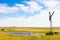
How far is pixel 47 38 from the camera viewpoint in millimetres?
40625

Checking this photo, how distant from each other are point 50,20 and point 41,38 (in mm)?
13261

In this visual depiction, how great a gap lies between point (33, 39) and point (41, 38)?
208 cm

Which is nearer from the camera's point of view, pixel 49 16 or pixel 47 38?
pixel 47 38

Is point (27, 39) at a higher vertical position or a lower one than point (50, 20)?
lower

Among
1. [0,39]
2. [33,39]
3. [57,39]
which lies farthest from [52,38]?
[0,39]

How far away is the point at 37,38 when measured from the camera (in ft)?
134

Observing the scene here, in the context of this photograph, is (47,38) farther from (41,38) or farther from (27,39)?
(27,39)

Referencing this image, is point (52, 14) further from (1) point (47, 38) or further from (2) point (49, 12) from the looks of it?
(1) point (47, 38)

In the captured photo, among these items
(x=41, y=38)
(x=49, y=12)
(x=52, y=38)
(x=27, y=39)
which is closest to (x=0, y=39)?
(x=27, y=39)

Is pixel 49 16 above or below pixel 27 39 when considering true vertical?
above

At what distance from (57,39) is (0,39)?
43.3ft

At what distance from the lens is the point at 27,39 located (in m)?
39.8

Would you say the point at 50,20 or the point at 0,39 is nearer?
the point at 0,39

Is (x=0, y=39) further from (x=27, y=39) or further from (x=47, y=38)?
(x=47, y=38)
